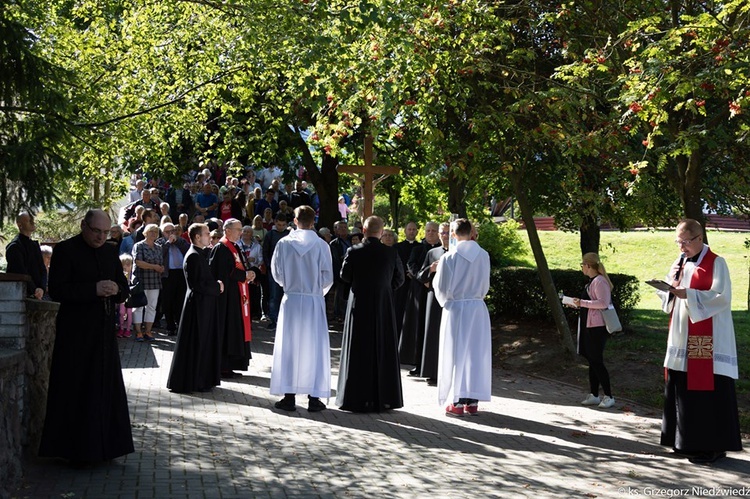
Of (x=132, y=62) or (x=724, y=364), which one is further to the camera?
(x=132, y=62)

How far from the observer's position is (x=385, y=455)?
9.23 meters

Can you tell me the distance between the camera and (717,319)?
940 cm

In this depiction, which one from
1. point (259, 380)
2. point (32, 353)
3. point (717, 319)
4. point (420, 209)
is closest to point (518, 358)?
point (259, 380)

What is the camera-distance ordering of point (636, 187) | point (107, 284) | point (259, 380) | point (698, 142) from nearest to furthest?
1. point (107, 284)
2. point (698, 142)
3. point (636, 187)
4. point (259, 380)

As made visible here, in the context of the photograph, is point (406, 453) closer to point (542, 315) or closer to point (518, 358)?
point (518, 358)

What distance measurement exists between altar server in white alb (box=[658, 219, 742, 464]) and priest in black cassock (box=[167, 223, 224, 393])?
570cm

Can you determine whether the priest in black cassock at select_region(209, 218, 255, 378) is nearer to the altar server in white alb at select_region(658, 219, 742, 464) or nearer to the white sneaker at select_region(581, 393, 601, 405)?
the white sneaker at select_region(581, 393, 601, 405)

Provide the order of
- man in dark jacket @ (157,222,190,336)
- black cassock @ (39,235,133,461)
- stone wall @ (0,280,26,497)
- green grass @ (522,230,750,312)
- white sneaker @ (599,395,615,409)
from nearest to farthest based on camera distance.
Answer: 1. stone wall @ (0,280,26,497)
2. black cassock @ (39,235,133,461)
3. white sneaker @ (599,395,615,409)
4. man in dark jacket @ (157,222,190,336)
5. green grass @ (522,230,750,312)

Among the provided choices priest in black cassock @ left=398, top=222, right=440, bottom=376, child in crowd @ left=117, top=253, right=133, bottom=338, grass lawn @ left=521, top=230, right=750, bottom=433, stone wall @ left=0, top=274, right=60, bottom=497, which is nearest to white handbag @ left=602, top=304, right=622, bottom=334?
grass lawn @ left=521, top=230, right=750, bottom=433

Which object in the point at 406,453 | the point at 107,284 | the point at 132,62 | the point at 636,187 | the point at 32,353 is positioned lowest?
the point at 406,453

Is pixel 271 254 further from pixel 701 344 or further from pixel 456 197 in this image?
pixel 701 344

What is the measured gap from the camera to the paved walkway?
26.1 ft

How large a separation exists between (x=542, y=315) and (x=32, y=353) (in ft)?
38.6

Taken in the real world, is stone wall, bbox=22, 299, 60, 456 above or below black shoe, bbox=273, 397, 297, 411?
above
